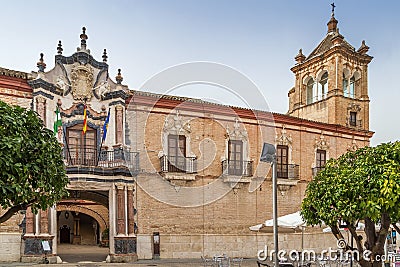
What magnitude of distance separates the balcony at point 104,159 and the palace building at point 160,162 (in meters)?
0.04

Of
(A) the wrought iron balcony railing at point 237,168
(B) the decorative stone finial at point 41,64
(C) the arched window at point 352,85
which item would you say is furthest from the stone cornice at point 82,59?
(C) the arched window at point 352,85

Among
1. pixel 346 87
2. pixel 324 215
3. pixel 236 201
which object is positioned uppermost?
pixel 346 87

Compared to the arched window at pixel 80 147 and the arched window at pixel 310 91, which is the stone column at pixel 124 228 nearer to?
the arched window at pixel 80 147

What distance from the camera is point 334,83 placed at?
2731cm

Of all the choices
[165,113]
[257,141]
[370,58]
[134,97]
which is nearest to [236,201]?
[257,141]

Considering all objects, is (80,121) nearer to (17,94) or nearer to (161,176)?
(17,94)

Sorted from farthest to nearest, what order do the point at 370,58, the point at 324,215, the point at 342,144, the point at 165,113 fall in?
the point at 370,58, the point at 342,144, the point at 165,113, the point at 324,215

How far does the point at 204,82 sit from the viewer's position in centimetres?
1617

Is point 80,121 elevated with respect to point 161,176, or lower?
elevated

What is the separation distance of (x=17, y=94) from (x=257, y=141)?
10669mm

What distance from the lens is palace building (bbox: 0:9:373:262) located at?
19.0 m

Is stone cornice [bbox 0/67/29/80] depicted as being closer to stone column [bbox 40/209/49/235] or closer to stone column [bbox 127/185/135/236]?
stone column [bbox 40/209/49/235]

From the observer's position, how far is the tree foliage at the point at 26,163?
780 cm
